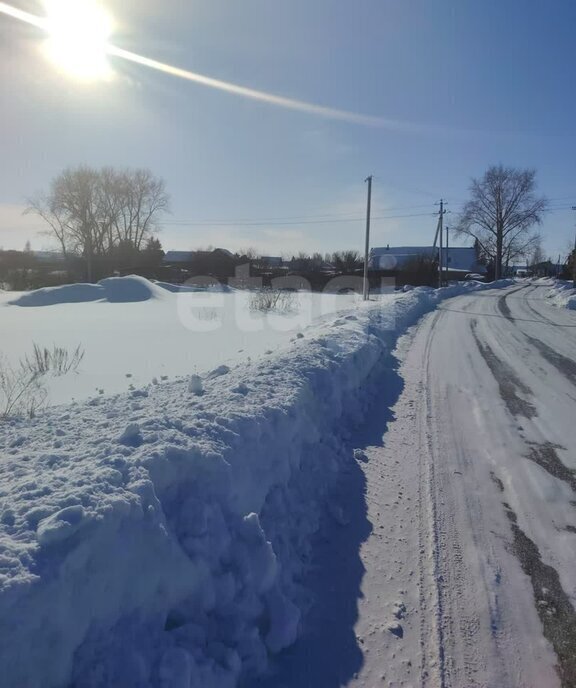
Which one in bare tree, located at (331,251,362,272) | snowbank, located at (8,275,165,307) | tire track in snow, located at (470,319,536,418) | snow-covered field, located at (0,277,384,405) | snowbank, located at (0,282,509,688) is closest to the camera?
snowbank, located at (0,282,509,688)

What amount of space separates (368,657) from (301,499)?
127cm

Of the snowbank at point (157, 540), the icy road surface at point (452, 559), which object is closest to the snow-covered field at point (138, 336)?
the snowbank at point (157, 540)

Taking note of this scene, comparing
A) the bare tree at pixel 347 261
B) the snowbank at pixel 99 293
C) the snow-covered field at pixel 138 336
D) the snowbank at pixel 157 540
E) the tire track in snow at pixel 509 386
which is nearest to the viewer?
the snowbank at pixel 157 540

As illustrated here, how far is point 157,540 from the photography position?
2.10 metres

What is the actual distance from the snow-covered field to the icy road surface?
3.24 metres

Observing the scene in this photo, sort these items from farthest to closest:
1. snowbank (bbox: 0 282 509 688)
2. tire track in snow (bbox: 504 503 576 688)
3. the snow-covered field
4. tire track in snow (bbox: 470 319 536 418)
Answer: the snow-covered field
tire track in snow (bbox: 470 319 536 418)
tire track in snow (bbox: 504 503 576 688)
snowbank (bbox: 0 282 509 688)

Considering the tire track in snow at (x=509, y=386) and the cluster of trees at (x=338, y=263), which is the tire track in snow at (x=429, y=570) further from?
the cluster of trees at (x=338, y=263)

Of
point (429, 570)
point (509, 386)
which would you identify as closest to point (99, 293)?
point (509, 386)

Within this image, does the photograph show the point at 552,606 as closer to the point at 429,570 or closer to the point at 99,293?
the point at 429,570

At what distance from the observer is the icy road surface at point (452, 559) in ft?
7.18

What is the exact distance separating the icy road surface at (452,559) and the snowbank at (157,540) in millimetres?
294

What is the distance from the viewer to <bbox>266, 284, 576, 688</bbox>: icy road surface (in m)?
2.19

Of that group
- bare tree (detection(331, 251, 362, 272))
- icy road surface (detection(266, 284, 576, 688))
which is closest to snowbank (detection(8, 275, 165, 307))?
icy road surface (detection(266, 284, 576, 688))

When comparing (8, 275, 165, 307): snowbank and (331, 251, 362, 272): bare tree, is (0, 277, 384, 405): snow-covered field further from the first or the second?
(331, 251, 362, 272): bare tree
